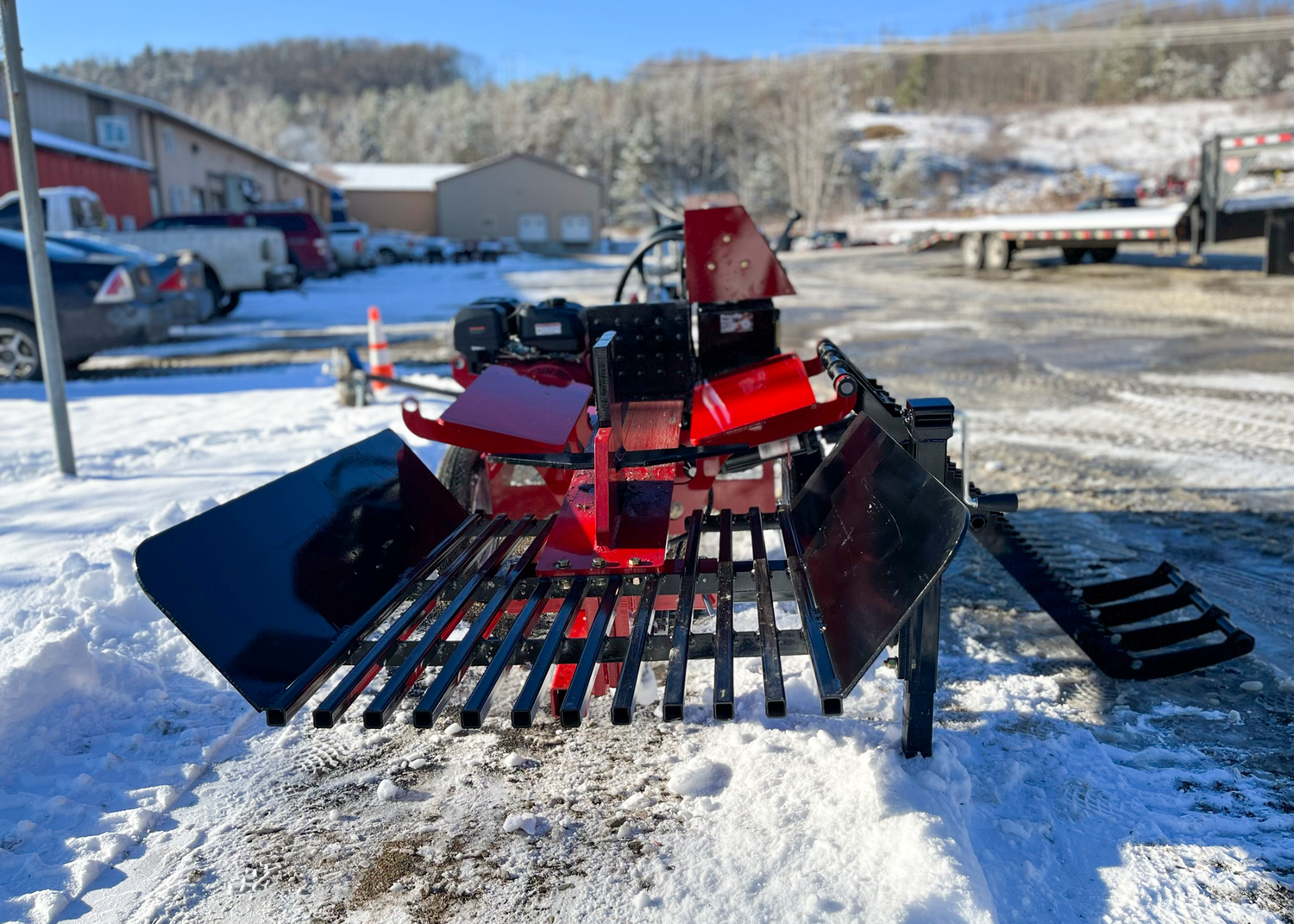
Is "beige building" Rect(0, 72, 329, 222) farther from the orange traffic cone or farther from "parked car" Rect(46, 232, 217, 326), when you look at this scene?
the orange traffic cone

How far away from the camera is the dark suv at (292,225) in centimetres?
2084

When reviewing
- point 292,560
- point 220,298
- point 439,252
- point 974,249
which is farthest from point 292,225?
point 292,560

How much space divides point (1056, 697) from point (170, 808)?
281 cm

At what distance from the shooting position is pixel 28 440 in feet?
22.8

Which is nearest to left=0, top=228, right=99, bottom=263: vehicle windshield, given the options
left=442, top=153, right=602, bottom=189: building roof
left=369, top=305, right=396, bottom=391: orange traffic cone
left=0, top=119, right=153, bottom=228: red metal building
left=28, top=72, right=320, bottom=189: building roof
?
left=369, top=305, right=396, bottom=391: orange traffic cone

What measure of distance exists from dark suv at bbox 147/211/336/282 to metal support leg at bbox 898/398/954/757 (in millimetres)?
20274

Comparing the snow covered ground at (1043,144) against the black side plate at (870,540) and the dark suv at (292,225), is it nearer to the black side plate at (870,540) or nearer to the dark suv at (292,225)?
the dark suv at (292,225)

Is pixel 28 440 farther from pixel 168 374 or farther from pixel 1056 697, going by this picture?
pixel 1056 697

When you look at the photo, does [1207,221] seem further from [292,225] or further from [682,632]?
[292,225]

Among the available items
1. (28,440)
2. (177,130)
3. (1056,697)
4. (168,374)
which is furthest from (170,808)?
(177,130)

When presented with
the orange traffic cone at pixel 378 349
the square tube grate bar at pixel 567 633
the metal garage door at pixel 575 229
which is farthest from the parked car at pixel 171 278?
the metal garage door at pixel 575 229

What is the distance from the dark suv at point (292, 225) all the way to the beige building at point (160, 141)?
25.4ft

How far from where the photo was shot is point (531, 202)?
57.7 m

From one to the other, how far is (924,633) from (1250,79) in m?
102
